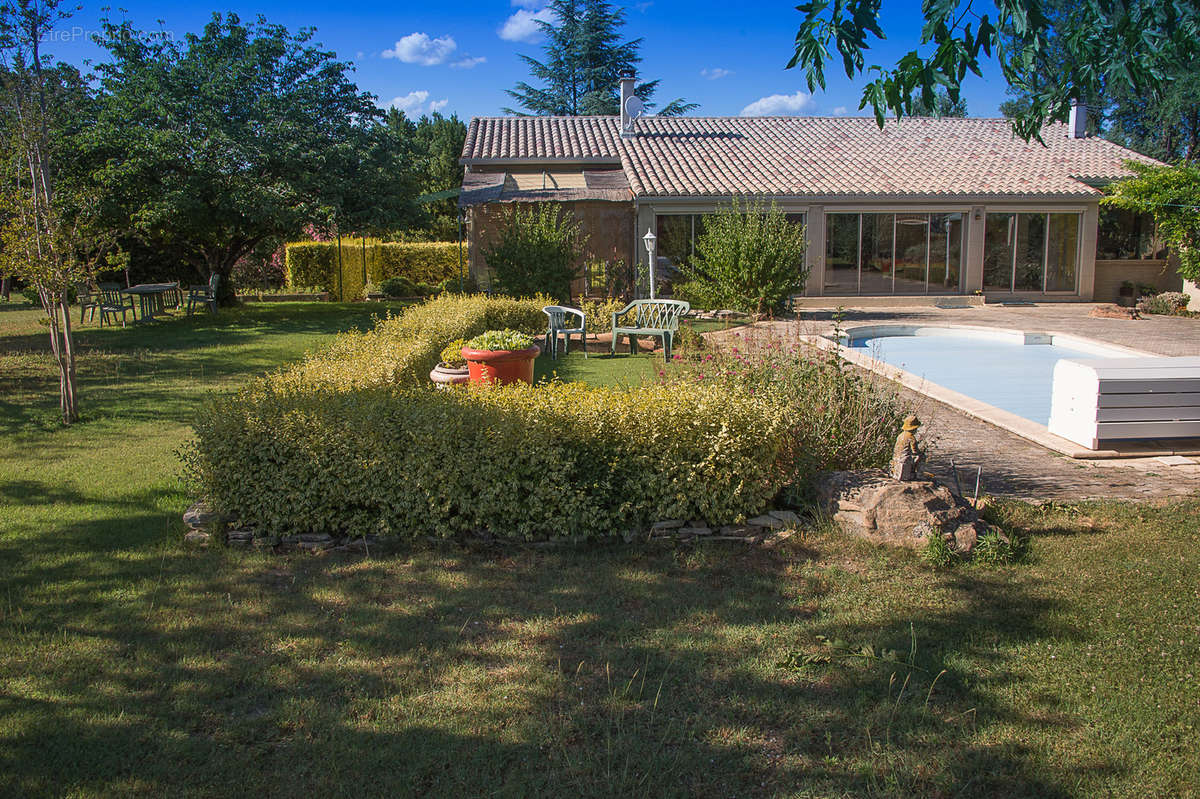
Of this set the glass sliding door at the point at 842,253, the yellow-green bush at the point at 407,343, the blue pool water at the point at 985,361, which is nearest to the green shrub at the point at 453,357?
the yellow-green bush at the point at 407,343

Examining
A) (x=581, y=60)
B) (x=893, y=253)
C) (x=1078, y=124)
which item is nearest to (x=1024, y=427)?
(x=893, y=253)

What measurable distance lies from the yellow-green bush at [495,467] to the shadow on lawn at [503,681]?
29 centimetres

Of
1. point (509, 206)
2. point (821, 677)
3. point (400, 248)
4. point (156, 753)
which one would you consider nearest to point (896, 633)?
point (821, 677)

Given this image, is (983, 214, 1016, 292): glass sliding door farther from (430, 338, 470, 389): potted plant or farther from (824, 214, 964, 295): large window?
(430, 338, 470, 389): potted plant

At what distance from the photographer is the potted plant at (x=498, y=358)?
8.73 metres

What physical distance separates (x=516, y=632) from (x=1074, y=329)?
52.6 ft

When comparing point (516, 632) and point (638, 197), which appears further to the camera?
point (638, 197)

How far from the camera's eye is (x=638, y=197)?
68.8 ft

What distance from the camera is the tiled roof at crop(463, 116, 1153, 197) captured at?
22.2 m

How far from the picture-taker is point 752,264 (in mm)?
17094

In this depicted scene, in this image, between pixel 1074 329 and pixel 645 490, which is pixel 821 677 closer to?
pixel 645 490

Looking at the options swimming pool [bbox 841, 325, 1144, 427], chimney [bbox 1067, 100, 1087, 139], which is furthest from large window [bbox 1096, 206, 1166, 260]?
swimming pool [bbox 841, 325, 1144, 427]

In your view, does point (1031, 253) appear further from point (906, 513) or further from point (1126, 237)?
point (906, 513)

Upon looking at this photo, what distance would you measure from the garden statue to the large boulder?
0.17 ft
